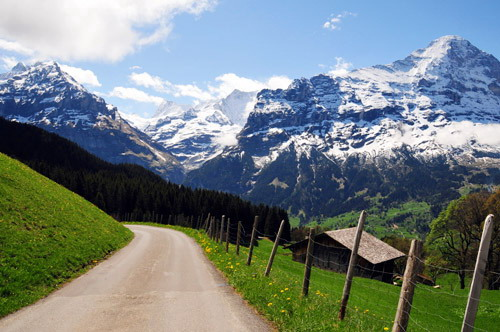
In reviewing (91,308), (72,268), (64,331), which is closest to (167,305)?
(91,308)

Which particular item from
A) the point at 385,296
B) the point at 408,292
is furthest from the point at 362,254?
the point at 408,292

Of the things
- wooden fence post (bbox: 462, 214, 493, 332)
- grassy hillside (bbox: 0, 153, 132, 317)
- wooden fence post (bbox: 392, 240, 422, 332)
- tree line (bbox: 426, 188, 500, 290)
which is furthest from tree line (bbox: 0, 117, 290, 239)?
wooden fence post (bbox: 462, 214, 493, 332)

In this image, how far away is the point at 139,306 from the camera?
11.9 m

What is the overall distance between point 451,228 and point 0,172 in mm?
61729

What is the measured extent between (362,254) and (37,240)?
5466cm

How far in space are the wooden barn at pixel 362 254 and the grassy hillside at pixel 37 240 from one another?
45239mm

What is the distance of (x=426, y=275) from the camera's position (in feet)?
249

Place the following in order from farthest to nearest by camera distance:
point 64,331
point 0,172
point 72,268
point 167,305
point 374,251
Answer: point 374,251 < point 0,172 < point 72,268 < point 167,305 < point 64,331

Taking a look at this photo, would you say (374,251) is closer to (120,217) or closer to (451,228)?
(451,228)

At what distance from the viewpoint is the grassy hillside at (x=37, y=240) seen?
12305 mm

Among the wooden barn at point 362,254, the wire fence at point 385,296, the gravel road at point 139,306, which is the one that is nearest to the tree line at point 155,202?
the wire fence at point 385,296

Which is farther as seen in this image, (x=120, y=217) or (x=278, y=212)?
(x=278, y=212)

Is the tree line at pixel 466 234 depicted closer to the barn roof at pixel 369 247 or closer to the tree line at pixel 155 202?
the barn roof at pixel 369 247

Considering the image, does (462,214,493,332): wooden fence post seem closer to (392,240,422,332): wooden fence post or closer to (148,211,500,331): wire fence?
(148,211,500,331): wire fence
